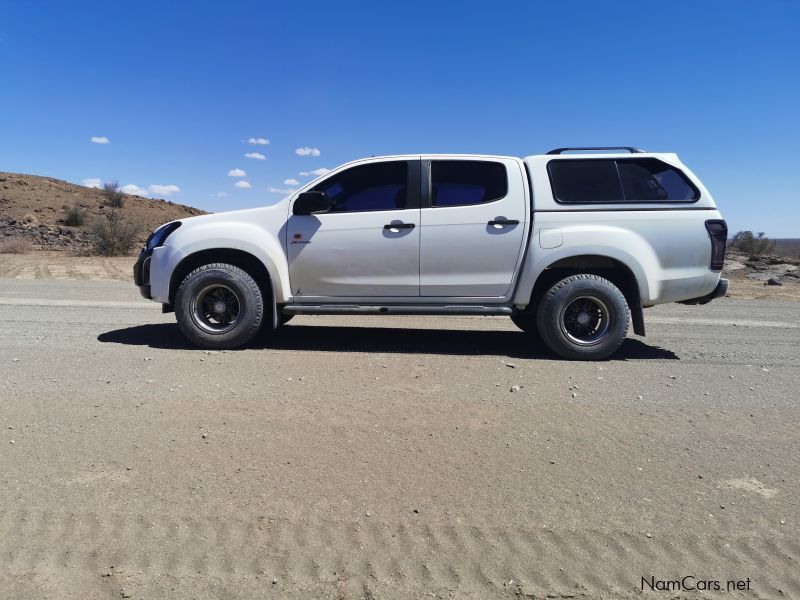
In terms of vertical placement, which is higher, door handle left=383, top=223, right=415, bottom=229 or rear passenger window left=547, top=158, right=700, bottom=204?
rear passenger window left=547, top=158, right=700, bottom=204

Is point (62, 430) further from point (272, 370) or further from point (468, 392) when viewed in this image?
point (468, 392)

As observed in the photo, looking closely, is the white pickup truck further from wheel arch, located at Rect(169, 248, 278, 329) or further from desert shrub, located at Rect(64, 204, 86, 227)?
desert shrub, located at Rect(64, 204, 86, 227)

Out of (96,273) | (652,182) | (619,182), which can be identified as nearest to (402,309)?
(619,182)

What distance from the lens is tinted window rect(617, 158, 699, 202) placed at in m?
6.04

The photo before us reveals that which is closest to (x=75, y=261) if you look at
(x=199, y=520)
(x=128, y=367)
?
(x=128, y=367)

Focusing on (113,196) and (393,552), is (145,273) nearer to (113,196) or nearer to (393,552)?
(393,552)

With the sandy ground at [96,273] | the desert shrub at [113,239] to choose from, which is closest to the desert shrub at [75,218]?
the desert shrub at [113,239]

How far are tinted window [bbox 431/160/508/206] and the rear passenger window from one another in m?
0.62

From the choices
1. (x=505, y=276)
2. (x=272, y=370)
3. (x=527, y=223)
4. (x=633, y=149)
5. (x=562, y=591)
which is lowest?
(x=562, y=591)

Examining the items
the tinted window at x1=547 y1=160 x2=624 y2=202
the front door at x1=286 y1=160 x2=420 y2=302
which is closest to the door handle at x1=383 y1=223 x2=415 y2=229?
the front door at x1=286 y1=160 x2=420 y2=302

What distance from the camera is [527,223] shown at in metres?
6.08

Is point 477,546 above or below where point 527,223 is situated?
below

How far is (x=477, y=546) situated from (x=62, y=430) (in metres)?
3.07

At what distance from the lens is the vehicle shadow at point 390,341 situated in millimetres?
6445
